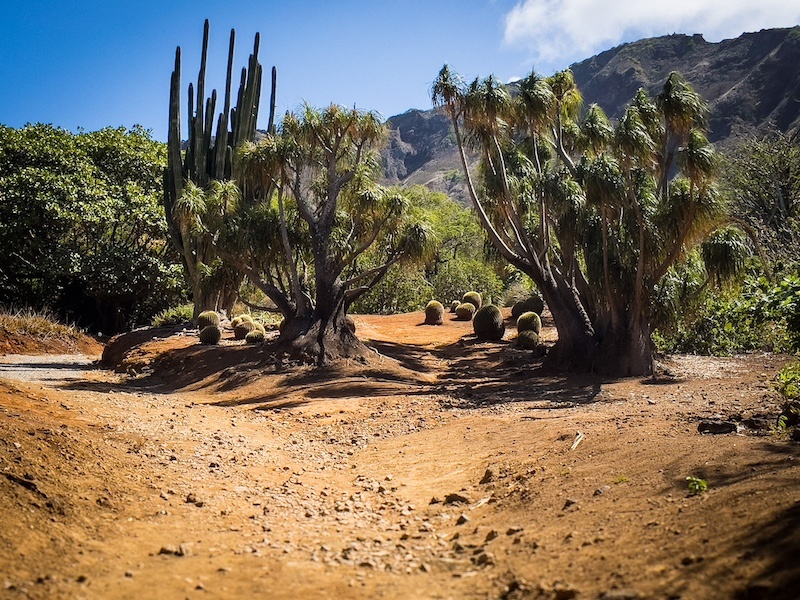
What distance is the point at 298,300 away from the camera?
1602 cm

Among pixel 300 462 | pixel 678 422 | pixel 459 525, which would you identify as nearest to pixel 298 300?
pixel 300 462

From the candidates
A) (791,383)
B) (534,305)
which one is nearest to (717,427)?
(791,383)

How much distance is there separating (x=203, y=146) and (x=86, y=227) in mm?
7633

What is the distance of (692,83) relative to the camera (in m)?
83.8

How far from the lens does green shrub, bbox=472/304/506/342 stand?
68.8 feet

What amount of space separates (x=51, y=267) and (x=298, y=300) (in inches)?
608

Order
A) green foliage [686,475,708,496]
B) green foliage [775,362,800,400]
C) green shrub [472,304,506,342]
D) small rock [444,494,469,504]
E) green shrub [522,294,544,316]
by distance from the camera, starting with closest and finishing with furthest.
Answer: green foliage [686,475,708,496], small rock [444,494,469,504], green foliage [775,362,800,400], green shrub [472,304,506,342], green shrub [522,294,544,316]

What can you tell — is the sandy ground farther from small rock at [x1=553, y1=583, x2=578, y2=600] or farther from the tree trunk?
the tree trunk

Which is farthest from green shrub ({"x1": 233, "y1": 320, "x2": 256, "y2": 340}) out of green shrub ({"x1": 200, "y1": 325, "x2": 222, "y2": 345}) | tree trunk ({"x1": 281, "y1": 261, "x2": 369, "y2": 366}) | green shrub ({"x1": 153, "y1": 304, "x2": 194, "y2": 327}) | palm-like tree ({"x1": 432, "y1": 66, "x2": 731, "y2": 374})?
palm-like tree ({"x1": 432, "y1": 66, "x2": 731, "y2": 374})

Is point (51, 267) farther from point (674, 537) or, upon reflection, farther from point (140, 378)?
point (674, 537)

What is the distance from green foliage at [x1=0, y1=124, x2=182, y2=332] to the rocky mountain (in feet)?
42.7

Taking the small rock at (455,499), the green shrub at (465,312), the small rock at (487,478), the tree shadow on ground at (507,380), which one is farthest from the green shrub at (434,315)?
the small rock at (455,499)

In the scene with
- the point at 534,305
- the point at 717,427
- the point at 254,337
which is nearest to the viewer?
the point at 717,427

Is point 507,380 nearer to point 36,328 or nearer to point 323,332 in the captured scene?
point 323,332
